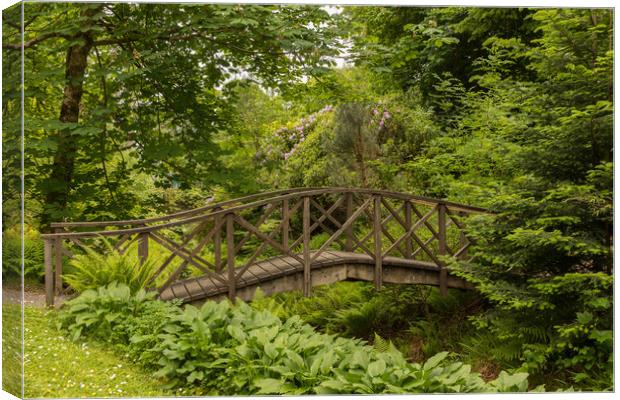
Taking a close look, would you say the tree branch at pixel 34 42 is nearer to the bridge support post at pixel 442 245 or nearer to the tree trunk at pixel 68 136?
the tree trunk at pixel 68 136

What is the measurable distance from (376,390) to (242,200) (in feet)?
10.7

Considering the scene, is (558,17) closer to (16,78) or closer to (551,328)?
(551,328)

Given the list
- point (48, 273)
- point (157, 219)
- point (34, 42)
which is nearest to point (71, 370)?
point (48, 273)

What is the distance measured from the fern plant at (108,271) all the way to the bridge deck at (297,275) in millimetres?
388

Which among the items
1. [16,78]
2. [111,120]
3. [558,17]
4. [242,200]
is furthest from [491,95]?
[16,78]

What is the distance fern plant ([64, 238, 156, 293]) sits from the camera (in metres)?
5.13

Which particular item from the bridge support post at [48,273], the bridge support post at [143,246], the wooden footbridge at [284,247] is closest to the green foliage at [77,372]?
the bridge support post at [48,273]

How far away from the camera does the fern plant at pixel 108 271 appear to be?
202 inches

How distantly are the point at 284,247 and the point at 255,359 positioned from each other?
1.96 m

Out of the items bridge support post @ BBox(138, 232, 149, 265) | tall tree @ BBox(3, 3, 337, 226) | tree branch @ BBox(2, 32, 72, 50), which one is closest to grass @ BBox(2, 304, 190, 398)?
bridge support post @ BBox(138, 232, 149, 265)

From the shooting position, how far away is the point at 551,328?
5258mm

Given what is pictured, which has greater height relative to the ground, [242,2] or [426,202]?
[242,2]

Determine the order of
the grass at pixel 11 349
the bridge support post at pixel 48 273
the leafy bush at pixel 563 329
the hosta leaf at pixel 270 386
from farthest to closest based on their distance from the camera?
the bridge support post at pixel 48 273 < the leafy bush at pixel 563 329 < the hosta leaf at pixel 270 386 < the grass at pixel 11 349

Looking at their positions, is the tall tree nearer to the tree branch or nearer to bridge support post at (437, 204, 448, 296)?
the tree branch
